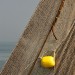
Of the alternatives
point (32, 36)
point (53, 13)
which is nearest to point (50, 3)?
point (53, 13)

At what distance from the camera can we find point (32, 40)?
3867 mm

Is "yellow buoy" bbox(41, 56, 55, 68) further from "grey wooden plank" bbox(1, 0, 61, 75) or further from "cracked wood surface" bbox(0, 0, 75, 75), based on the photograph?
"grey wooden plank" bbox(1, 0, 61, 75)

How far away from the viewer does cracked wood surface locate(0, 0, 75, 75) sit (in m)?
3.53

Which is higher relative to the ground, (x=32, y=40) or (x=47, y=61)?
(x=32, y=40)

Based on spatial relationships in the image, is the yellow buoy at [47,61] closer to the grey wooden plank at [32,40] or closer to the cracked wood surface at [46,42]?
the cracked wood surface at [46,42]

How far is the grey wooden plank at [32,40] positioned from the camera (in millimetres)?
3724

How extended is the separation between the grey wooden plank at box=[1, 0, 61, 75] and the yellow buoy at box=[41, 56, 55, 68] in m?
0.15

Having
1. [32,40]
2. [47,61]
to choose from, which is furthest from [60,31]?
[47,61]

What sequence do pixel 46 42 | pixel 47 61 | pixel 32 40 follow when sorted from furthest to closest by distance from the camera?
pixel 32 40 → pixel 46 42 → pixel 47 61

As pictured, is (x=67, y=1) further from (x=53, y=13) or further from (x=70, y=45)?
(x=70, y=45)

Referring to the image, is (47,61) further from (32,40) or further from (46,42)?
(32,40)

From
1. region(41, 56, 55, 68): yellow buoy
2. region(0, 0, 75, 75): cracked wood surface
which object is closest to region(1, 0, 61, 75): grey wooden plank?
region(0, 0, 75, 75): cracked wood surface

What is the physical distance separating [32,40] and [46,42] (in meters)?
0.18

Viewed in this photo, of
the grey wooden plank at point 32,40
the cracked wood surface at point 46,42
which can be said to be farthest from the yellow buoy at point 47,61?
the grey wooden plank at point 32,40
